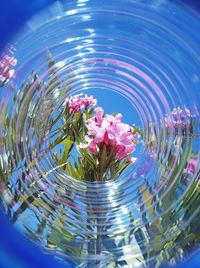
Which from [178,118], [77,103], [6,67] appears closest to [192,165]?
[178,118]

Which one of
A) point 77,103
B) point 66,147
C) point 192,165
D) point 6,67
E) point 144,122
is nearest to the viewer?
point 6,67

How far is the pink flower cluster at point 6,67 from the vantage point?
721mm

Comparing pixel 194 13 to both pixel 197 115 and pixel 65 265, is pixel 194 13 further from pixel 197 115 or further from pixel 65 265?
pixel 65 265

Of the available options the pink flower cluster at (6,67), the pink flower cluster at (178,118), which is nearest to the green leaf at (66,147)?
the pink flower cluster at (178,118)

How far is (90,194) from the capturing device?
100cm

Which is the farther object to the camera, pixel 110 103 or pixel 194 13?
pixel 110 103

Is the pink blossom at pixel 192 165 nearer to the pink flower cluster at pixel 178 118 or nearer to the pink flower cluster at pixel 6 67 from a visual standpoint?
the pink flower cluster at pixel 178 118

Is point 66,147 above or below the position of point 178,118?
below

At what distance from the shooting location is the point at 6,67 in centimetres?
76

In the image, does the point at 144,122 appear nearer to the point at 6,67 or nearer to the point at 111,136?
the point at 111,136

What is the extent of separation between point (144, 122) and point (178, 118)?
0.15m

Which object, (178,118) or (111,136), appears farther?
(111,136)

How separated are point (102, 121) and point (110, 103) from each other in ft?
0.18

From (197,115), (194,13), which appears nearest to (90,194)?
(197,115)
